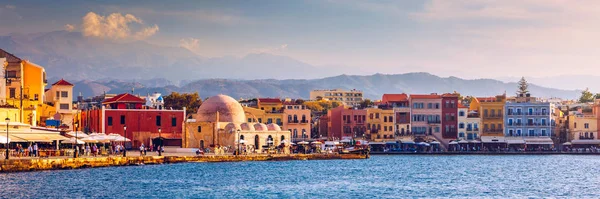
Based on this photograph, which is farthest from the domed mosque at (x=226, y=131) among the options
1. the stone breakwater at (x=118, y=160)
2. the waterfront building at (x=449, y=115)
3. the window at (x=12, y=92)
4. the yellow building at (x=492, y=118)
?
the yellow building at (x=492, y=118)

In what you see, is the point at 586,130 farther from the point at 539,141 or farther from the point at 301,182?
the point at 301,182

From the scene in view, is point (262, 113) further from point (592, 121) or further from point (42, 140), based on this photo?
point (42, 140)

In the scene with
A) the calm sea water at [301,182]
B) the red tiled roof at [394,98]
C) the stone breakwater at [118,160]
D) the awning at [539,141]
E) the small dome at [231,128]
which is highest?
the red tiled roof at [394,98]

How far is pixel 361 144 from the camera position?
356 ft

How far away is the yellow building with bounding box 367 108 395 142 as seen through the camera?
11500 cm

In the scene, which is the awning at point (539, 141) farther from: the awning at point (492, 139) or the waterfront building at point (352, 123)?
the waterfront building at point (352, 123)

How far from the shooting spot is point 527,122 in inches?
4587

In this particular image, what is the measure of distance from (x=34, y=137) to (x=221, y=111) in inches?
1121

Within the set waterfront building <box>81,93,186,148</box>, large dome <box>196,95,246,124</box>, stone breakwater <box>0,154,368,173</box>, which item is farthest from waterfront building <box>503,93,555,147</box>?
waterfront building <box>81,93,186,148</box>

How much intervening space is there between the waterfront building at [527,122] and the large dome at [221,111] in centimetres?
3560

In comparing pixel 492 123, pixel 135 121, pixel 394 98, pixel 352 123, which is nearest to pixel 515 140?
pixel 492 123

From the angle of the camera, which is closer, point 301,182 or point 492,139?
point 301,182

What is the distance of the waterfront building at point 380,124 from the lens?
115m

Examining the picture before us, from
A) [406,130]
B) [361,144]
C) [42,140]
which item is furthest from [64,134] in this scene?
[406,130]
